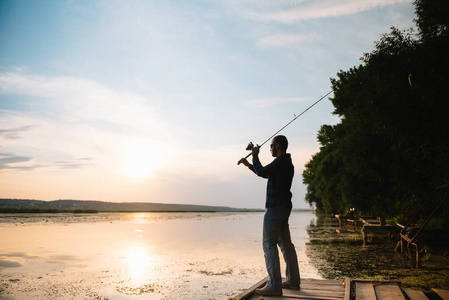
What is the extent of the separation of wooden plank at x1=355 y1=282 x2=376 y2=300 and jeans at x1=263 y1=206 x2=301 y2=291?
3.11 feet

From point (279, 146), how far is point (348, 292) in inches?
97.2

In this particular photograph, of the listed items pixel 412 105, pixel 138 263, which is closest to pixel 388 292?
pixel 138 263

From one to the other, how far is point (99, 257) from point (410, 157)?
15.4 meters

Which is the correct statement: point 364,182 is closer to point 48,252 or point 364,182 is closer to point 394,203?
point 394,203

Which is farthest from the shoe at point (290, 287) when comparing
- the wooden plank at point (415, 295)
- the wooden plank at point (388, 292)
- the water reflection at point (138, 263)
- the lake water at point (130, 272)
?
the water reflection at point (138, 263)

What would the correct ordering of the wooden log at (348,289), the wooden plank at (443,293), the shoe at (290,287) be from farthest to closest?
1. the wooden plank at (443,293)
2. the shoe at (290,287)
3. the wooden log at (348,289)

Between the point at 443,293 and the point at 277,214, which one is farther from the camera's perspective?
the point at 443,293

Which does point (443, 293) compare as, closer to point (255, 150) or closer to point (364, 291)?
point (364, 291)

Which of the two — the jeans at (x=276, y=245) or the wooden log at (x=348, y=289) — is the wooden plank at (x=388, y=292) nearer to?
the wooden log at (x=348, y=289)

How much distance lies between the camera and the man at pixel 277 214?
19.0ft

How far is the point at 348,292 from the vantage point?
580cm

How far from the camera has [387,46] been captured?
17.0 meters

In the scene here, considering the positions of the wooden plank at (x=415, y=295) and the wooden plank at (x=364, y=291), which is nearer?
the wooden plank at (x=364, y=291)

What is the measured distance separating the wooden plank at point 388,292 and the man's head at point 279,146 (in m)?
2.65
